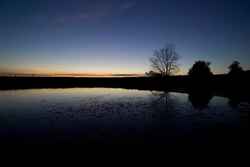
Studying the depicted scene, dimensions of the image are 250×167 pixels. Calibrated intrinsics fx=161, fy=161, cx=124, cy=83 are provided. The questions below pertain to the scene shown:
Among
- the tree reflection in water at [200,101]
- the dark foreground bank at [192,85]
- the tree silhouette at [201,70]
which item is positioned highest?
the tree silhouette at [201,70]

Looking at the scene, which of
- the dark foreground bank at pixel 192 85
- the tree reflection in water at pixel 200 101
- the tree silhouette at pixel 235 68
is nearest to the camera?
the tree reflection in water at pixel 200 101

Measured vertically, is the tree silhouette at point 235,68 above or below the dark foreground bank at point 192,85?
above

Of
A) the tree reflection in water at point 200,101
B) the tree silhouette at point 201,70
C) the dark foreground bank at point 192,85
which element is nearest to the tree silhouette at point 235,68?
the dark foreground bank at point 192,85

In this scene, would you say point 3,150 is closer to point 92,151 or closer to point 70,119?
point 92,151

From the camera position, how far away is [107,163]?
6.30m

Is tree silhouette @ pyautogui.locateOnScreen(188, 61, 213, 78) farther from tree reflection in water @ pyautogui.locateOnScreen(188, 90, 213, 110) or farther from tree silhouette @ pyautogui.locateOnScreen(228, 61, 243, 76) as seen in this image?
tree reflection in water @ pyautogui.locateOnScreen(188, 90, 213, 110)

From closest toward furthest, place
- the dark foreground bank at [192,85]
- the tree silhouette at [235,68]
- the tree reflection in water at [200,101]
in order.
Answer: the tree reflection in water at [200,101] → the dark foreground bank at [192,85] → the tree silhouette at [235,68]

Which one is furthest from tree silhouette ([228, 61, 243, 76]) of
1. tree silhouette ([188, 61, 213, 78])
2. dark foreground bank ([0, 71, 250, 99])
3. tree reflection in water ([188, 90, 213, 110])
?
tree reflection in water ([188, 90, 213, 110])

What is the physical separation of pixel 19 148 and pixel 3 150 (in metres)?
0.63

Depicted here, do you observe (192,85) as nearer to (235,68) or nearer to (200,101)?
(235,68)

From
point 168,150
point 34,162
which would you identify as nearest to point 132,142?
point 168,150

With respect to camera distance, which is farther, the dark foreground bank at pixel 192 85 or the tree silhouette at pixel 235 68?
the tree silhouette at pixel 235 68

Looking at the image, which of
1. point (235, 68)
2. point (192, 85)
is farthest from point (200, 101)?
point (235, 68)

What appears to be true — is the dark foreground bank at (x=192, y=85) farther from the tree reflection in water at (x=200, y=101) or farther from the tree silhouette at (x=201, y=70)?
the tree reflection in water at (x=200, y=101)
